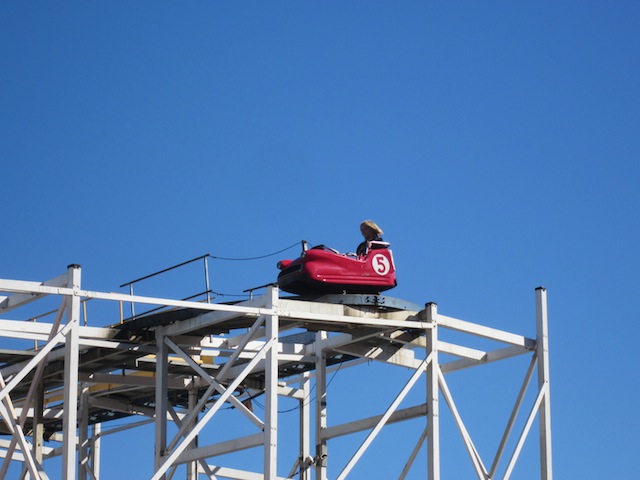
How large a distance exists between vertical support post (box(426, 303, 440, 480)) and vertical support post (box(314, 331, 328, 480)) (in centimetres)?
373

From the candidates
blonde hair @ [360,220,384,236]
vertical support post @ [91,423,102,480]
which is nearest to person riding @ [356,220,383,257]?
blonde hair @ [360,220,384,236]

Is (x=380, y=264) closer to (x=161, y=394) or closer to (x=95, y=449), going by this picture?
(x=161, y=394)

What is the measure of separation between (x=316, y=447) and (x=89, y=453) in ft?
44.1

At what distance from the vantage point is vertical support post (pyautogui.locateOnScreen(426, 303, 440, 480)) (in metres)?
47.6

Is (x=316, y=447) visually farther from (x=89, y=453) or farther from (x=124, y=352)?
(x=89, y=453)

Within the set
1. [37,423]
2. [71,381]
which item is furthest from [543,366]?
[71,381]

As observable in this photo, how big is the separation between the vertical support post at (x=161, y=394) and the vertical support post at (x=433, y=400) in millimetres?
8135

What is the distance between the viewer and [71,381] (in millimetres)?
42031

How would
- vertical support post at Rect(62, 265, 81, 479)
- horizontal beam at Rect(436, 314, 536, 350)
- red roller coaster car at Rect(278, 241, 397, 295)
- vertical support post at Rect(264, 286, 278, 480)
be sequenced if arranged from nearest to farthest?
1. vertical support post at Rect(62, 265, 81, 479)
2. vertical support post at Rect(264, 286, 278, 480)
3. red roller coaster car at Rect(278, 241, 397, 295)
4. horizontal beam at Rect(436, 314, 536, 350)

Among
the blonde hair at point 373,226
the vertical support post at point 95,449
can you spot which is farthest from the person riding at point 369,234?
the vertical support post at point 95,449

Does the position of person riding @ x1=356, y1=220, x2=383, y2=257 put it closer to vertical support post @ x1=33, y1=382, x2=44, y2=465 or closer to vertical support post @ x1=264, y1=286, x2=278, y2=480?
vertical support post @ x1=264, y1=286, x2=278, y2=480

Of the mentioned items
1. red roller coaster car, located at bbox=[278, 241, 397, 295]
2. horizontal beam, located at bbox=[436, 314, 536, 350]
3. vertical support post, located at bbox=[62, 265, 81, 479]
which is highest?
red roller coaster car, located at bbox=[278, 241, 397, 295]

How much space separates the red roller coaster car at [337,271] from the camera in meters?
47.1

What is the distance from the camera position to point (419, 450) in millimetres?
49719
